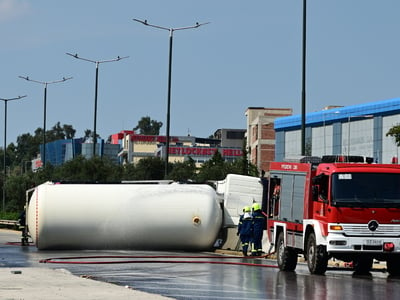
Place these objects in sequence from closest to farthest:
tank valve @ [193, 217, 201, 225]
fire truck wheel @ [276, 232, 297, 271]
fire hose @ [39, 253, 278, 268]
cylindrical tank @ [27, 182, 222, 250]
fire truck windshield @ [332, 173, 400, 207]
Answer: fire truck windshield @ [332, 173, 400, 207]
fire truck wheel @ [276, 232, 297, 271]
fire hose @ [39, 253, 278, 268]
cylindrical tank @ [27, 182, 222, 250]
tank valve @ [193, 217, 201, 225]

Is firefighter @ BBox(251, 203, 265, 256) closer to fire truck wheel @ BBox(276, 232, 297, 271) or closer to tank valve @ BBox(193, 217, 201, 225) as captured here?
tank valve @ BBox(193, 217, 201, 225)

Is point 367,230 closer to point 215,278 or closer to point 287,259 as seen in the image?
→ point 287,259

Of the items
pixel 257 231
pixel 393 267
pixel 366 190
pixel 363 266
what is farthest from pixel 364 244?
pixel 257 231

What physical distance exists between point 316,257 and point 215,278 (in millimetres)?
2369

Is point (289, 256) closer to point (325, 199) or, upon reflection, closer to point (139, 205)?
point (325, 199)

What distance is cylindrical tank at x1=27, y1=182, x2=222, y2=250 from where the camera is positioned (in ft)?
121

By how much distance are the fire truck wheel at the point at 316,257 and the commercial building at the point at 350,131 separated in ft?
270

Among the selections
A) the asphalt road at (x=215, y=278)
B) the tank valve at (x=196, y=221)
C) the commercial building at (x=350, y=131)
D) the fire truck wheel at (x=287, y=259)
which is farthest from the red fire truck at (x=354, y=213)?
the commercial building at (x=350, y=131)

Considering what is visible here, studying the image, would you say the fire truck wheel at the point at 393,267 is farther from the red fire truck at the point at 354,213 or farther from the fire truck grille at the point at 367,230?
the fire truck grille at the point at 367,230

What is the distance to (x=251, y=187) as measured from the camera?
128 ft

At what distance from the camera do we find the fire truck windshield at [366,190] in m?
22.8

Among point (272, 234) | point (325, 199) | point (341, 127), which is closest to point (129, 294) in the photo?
point (325, 199)

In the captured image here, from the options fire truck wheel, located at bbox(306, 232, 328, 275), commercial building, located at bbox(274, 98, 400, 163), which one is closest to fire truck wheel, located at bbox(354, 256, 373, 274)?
fire truck wheel, located at bbox(306, 232, 328, 275)

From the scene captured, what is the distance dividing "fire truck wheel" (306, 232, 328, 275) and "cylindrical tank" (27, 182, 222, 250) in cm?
1333
